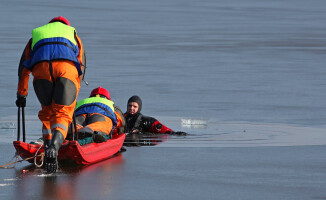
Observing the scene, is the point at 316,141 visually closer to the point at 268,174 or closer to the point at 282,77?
the point at 268,174

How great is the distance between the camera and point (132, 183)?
9766 mm

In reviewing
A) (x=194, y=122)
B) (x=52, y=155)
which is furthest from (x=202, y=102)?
(x=52, y=155)

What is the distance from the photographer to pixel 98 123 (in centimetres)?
1248

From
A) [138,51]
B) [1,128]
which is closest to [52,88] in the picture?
[1,128]

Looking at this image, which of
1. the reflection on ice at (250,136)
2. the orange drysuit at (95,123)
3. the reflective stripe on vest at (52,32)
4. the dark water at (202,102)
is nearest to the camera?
the dark water at (202,102)

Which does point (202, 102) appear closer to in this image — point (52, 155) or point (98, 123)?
point (98, 123)

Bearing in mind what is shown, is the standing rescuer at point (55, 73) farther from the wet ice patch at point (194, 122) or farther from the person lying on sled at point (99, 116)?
the wet ice patch at point (194, 122)

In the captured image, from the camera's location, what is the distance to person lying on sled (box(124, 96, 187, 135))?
1441 centimetres

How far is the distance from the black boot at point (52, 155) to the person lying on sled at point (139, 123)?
420 centimetres

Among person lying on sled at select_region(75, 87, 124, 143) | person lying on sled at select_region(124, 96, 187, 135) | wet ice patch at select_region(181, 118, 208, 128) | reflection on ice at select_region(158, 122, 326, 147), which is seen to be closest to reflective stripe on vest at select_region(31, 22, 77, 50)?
person lying on sled at select_region(75, 87, 124, 143)

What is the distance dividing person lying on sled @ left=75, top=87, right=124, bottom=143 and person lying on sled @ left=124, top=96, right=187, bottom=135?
1098 millimetres

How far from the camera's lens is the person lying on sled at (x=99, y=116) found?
1241 centimetres

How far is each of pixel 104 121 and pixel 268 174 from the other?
2.92 metres

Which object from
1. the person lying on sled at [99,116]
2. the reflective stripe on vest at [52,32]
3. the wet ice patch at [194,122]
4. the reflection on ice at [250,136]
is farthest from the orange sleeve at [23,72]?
the wet ice patch at [194,122]
